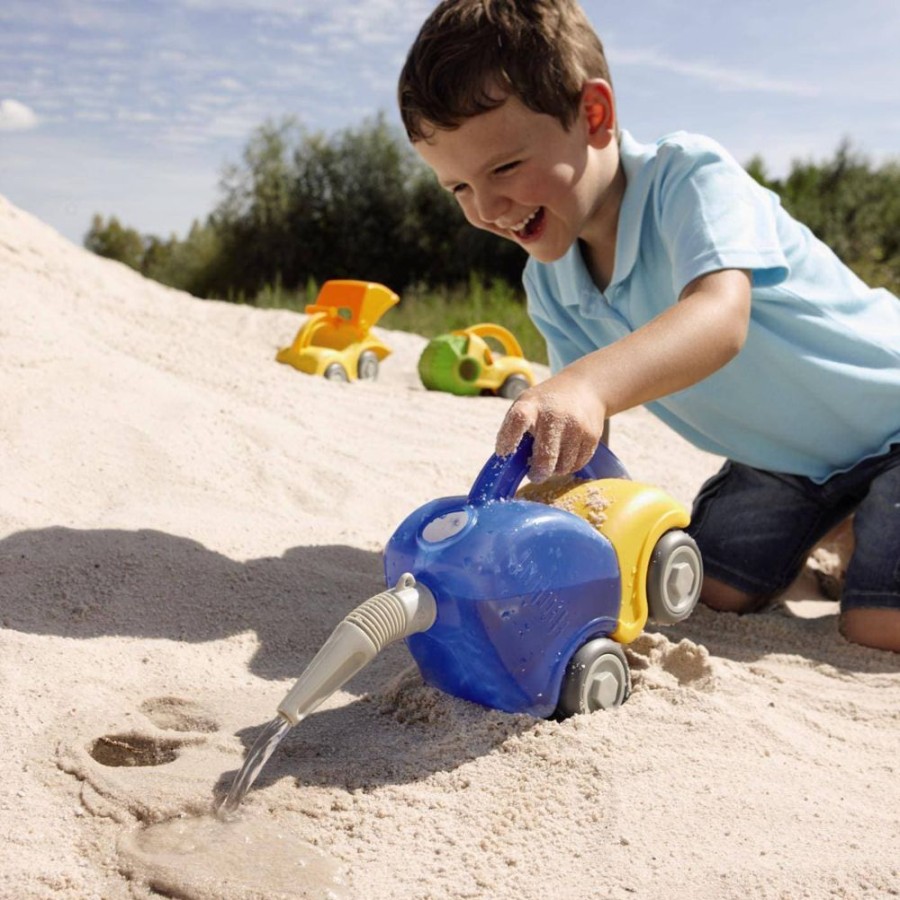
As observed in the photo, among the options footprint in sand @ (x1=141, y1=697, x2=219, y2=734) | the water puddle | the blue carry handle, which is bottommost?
the water puddle

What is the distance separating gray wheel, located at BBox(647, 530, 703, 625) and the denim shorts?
698 millimetres

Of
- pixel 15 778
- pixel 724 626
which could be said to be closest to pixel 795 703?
pixel 724 626

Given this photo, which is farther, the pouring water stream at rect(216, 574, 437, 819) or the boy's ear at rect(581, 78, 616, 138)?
the boy's ear at rect(581, 78, 616, 138)

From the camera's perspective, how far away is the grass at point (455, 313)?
6.21 meters

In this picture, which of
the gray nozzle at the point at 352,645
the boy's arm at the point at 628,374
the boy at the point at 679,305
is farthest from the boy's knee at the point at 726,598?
the gray nozzle at the point at 352,645

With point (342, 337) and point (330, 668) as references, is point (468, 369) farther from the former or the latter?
point (330, 668)

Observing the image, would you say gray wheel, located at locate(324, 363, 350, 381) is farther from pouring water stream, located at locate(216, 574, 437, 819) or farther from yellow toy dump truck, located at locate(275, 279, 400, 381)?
pouring water stream, located at locate(216, 574, 437, 819)

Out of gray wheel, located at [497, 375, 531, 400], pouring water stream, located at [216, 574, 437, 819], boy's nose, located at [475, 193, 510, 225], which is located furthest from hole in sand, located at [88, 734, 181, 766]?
gray wheel, located at [497, 375, 531, 400]

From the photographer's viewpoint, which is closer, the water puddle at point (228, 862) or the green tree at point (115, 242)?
the water puddle at point (228, 862)

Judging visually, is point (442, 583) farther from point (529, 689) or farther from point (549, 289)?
point (549, 289)

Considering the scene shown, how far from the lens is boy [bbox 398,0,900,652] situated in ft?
5.21

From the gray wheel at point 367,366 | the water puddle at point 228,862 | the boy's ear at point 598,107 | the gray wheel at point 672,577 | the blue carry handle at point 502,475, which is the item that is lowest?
the water puddle at point 228,862

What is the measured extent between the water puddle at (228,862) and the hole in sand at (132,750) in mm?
181

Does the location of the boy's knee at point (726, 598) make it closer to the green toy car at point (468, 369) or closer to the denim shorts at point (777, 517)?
the denim shorts at point (777, 517)
